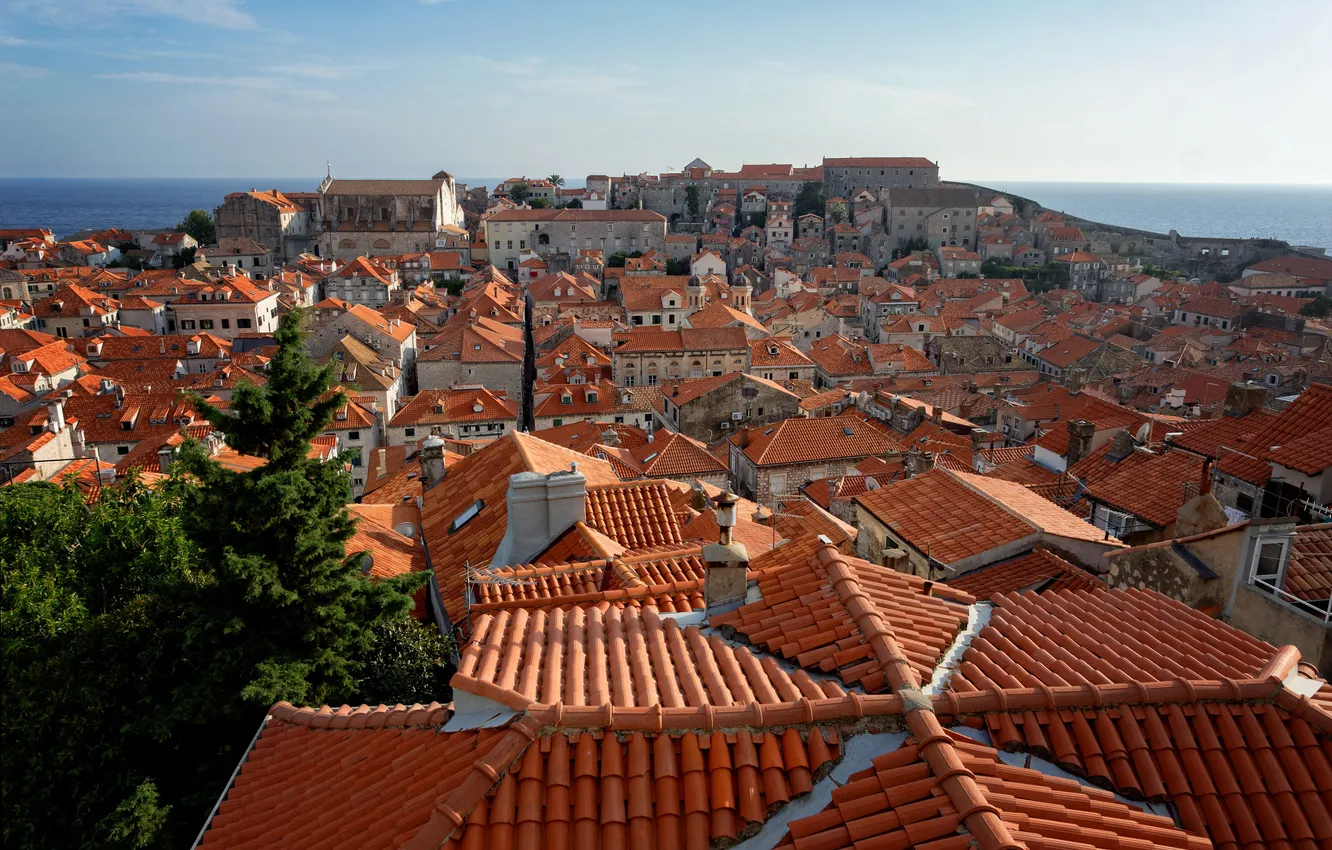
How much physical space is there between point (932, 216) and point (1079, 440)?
98.5 m

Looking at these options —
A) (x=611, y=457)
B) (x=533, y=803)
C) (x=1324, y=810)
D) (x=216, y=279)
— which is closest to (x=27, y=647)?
(x=533, y=803)

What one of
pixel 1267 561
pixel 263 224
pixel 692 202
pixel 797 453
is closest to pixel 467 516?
pixel 1267 561

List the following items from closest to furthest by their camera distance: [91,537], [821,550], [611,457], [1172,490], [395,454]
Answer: [821,550] → [91,537] → [1172,490] → [611,457] → [395,454]

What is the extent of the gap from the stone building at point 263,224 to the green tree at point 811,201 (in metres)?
66.3

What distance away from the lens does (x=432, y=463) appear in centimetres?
1805

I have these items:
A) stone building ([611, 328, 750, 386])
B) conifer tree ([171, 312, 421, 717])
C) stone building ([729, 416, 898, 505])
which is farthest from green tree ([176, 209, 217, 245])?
conifer tree ([171, 312, 421, 717])

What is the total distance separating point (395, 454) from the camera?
109ft

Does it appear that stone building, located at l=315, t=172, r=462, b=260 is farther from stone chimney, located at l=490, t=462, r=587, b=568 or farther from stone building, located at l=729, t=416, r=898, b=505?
stone chimney, located at l=490, t=462, r=587, b=568

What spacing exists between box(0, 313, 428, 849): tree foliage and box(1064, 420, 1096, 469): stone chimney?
1622 centimetres

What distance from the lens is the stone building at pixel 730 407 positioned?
38562 mm

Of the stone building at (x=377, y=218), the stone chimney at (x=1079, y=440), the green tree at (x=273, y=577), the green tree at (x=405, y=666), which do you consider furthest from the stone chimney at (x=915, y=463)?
the stone building at (x=377, y=218)

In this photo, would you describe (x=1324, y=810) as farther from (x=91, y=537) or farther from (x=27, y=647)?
(x=91, y=537)

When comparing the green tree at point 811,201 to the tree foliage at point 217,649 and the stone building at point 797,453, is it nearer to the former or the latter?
the stone building at point 797,453

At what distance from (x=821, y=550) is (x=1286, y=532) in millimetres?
5240
